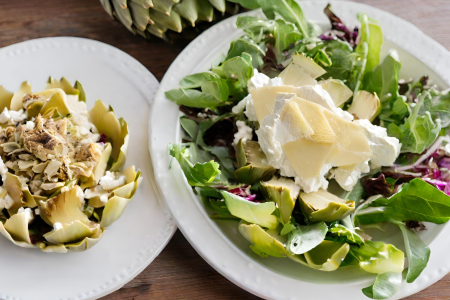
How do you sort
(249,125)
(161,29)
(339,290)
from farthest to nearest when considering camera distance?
(161,29), (249,125), (339,290)

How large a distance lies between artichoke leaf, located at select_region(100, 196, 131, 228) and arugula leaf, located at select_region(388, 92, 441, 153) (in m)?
0.50

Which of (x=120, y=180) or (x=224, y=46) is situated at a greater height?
(x=224, y=46)

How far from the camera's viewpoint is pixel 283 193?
2.08 ft

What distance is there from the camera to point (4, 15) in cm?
94

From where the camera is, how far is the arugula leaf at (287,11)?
30.9 inches

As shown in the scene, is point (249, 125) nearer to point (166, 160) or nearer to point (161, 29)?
point (166, 160)

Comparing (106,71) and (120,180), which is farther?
(106,71)

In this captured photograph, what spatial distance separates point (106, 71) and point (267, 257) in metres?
0.50

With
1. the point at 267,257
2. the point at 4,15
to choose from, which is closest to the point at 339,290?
the point at 267,257

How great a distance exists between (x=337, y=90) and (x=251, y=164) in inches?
8.6

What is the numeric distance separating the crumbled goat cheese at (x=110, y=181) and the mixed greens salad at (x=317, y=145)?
0.34 feet

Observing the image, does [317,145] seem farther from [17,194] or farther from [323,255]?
[17,194]

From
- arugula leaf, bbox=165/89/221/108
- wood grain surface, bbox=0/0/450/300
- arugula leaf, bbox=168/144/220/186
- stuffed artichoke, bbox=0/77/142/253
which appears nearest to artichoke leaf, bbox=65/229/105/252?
stuffed artichoke, bbox=0/77/142/253

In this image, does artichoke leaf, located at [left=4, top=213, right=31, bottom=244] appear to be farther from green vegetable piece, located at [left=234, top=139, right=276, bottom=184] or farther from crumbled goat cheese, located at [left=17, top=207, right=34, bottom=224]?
green vegetable piece, located at [left=234, top=139, right=276, bottom=184]
